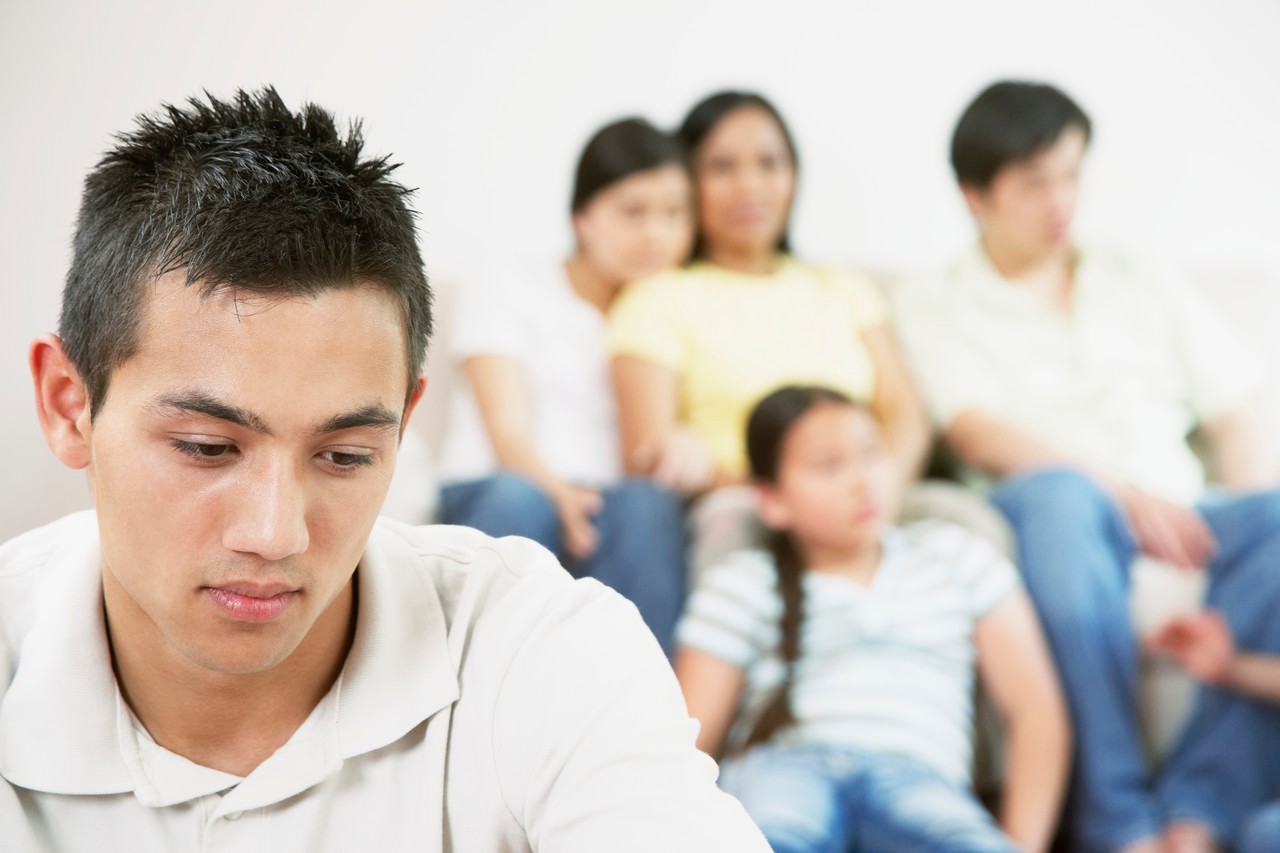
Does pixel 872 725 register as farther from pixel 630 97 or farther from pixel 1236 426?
pixel 630 97

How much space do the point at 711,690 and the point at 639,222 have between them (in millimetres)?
771

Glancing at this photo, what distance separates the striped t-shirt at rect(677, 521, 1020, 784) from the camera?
139cm

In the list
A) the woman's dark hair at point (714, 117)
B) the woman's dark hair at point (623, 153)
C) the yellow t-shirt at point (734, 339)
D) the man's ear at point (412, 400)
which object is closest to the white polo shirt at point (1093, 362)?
the yellow t-shirt at point (734, 339)

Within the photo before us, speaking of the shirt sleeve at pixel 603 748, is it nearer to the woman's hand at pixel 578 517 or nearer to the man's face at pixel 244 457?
the man's face at pixel 244 457

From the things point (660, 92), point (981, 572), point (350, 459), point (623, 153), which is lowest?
point (981, 572)

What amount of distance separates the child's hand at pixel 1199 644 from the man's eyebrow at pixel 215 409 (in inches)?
50.2

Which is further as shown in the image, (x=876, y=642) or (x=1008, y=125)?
(x=1008, y=125)

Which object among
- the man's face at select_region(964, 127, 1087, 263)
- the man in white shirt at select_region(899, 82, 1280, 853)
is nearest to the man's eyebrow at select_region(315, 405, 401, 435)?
the man in white shirt at select_region(899, 82, 1280, 853)


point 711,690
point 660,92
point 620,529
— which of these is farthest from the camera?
point 660,92

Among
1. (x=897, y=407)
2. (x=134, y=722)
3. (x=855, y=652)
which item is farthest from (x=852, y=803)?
(x=134, y=722)

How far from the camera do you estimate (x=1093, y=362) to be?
187 cm

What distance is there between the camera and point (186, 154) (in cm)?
65

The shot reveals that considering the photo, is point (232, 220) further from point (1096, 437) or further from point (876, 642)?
point (1096, 437)

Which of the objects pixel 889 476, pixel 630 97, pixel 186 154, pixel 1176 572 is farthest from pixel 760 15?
pixel 186 154
